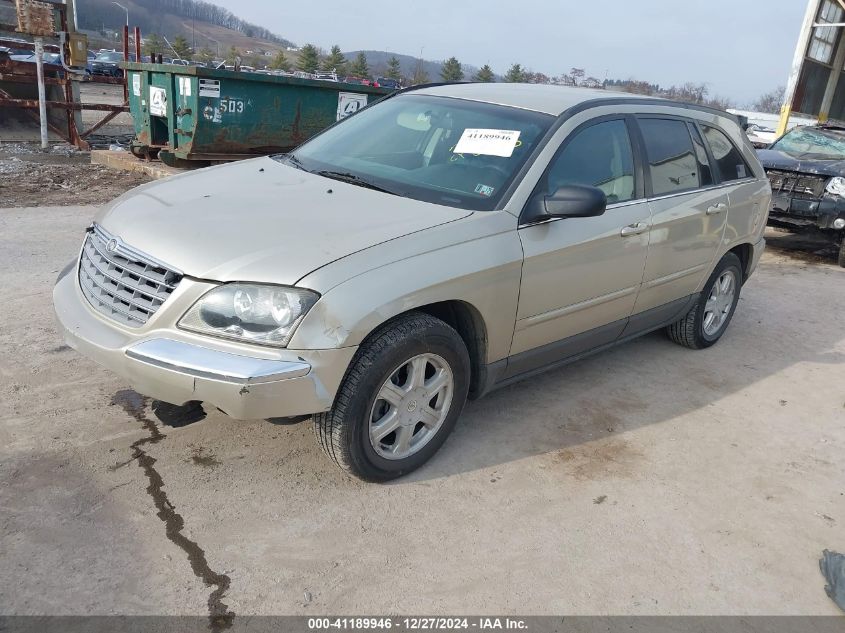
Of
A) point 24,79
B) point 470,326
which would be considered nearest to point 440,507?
point 470,326

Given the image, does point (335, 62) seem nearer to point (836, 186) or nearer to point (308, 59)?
point (308, 59)

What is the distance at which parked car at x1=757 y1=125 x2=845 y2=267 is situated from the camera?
849 cm

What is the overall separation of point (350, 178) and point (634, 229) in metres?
1.63

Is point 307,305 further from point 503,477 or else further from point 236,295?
point 503,477

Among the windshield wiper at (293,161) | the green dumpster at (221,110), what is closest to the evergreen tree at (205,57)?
the green dumpster at (221,110)

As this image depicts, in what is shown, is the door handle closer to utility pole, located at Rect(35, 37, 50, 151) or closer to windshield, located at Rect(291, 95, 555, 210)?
windshield, located at Rect(291, 95, 555, 210)

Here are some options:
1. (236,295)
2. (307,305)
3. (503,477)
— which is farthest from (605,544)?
(236,295)

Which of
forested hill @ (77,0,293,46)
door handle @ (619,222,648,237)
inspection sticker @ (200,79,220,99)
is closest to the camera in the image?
door handle @ (619,222,648,237)

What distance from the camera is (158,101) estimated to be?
10086 mm

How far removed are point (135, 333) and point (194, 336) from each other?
288mm

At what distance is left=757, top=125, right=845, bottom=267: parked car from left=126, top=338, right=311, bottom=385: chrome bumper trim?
806 cm

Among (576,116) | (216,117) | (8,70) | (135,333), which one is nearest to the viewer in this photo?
(135,333)

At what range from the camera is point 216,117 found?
31.7ft

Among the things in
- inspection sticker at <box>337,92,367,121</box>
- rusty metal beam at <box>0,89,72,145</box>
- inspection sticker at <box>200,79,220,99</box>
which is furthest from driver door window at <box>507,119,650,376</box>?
rusty metal beam at <box>0,89,72,145</box>
